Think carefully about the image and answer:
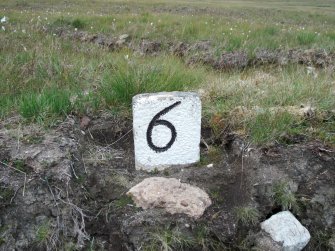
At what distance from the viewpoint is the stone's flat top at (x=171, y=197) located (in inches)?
88.3

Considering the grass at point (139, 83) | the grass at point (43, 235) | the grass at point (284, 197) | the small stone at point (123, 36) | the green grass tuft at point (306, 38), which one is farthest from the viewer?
the green grass tuft at point (306, 38)

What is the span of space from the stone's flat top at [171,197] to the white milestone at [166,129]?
0.72 ft

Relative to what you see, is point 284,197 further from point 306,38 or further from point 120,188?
point 306,38

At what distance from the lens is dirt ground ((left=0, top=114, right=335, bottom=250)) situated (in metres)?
2.12

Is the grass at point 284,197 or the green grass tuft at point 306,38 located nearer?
the grass at point 284,197

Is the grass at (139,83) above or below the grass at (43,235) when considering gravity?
above

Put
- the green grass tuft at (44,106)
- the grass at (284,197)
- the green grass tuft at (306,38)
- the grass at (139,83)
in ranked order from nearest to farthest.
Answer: the grass at (284,197) → the green grass tuft at (44,106) → the grass at (139,83) → the green grass tuft at (306,38)

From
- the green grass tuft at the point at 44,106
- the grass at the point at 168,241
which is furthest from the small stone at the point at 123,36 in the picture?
the grass at the point at 168,241

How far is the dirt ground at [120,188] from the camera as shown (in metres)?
2.12

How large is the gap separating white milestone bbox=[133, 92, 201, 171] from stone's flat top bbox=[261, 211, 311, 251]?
654 millimetres

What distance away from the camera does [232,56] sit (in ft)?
19.7

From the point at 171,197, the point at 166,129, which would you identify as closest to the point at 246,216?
the point at 171,197

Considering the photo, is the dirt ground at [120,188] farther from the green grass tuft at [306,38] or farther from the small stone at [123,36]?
the green grass tuft at [306,38]

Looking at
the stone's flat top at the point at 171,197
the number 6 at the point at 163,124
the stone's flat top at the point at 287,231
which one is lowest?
the stone's flat top at the point at 287,231
